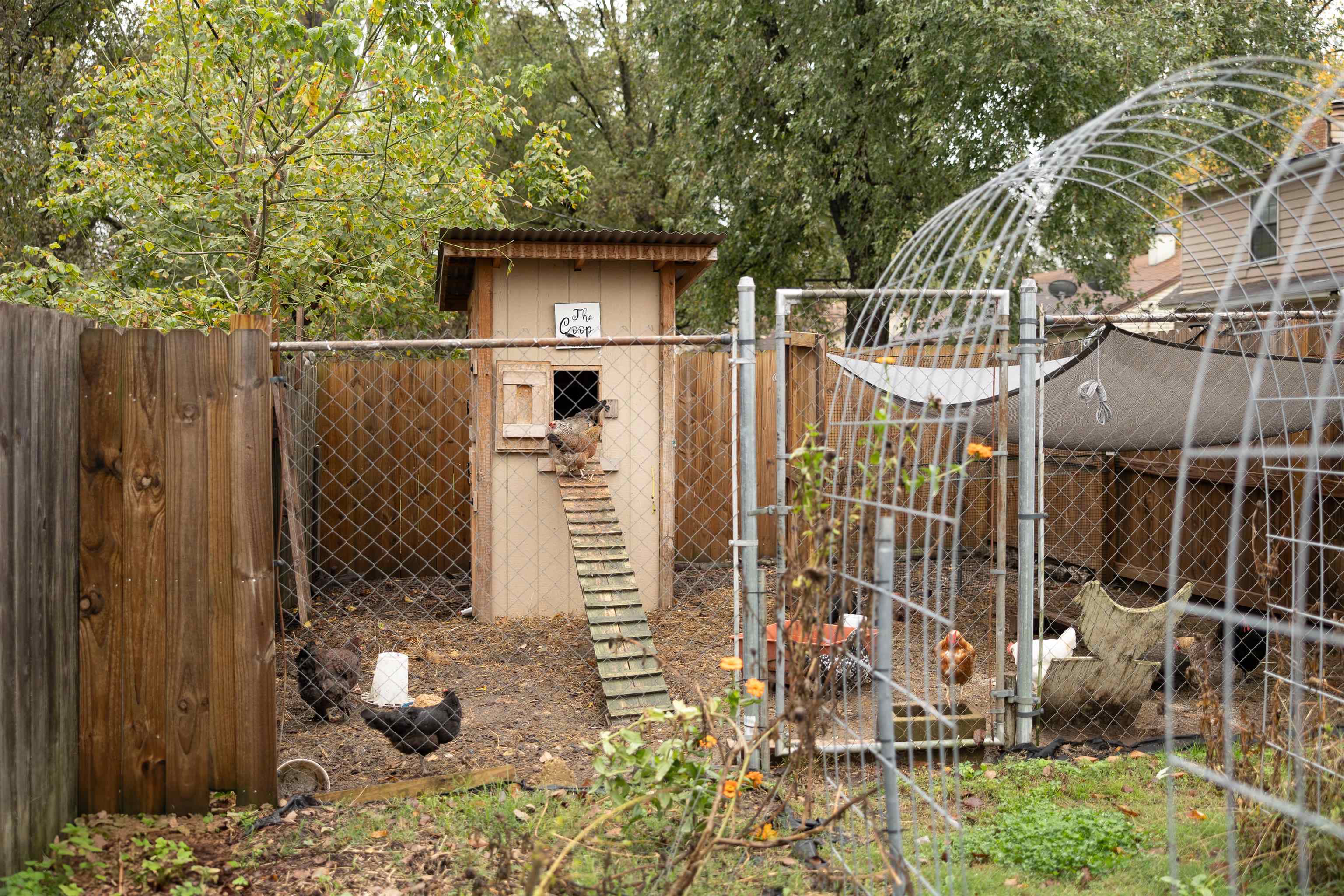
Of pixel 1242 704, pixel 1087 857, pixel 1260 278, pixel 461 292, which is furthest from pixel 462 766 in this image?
pixel 1260 278

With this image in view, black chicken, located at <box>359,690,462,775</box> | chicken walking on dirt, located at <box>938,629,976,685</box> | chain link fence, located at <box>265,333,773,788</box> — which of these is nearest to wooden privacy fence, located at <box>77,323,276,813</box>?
chain link fence, located at <box>265,333,773,788</box>

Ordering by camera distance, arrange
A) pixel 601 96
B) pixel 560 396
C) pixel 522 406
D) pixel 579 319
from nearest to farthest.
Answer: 1. pixel 522 406
2. pixel 579 319
3. pixel 560 396
4. pixel 601 96

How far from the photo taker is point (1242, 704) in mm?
4855

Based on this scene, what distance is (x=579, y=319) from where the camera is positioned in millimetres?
7523

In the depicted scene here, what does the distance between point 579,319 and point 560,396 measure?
0.62 metres

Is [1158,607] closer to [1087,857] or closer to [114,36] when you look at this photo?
[1087,857]

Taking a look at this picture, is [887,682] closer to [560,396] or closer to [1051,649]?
[1051,649]

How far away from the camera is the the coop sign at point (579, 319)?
7496mm

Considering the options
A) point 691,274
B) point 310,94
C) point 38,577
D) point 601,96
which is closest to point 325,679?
point 38,577

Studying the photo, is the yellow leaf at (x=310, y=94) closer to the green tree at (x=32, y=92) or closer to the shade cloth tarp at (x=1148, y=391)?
the shade cloth tarp at (x=1148, y=391)

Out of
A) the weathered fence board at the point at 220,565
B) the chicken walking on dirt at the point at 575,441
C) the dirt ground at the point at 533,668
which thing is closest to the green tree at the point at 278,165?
the chicken walking on dirt at the point at 575,441

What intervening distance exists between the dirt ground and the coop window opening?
1.63 meters

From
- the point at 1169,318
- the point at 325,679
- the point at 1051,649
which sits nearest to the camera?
the point at 1169,318

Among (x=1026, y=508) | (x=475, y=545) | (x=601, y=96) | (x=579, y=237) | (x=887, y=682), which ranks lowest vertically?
(x=475, y=545)
